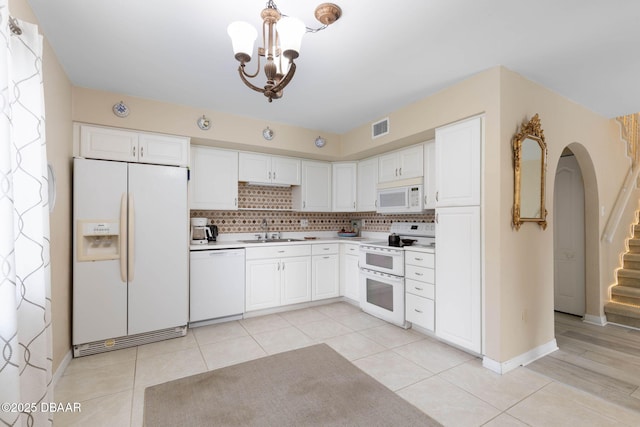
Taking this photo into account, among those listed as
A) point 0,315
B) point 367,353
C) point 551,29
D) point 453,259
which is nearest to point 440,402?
point 367,353

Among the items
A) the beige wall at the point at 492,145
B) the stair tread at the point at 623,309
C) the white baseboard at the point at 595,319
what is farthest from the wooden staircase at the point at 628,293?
the beige wall at the point at 492,145

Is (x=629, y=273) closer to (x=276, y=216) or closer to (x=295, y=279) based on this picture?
(x=295, y=279)

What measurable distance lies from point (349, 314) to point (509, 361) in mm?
1901

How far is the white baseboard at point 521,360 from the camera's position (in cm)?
247

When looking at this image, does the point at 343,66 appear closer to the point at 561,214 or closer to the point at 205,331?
the point at 205,331

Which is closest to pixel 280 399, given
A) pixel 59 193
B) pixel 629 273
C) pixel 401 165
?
pixel 59 193

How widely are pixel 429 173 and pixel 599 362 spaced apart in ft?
7.61

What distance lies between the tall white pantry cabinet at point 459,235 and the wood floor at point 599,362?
0.64 meters

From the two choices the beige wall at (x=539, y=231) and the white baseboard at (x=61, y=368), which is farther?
the beige wall at (x=539, y=231)

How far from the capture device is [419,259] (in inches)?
129

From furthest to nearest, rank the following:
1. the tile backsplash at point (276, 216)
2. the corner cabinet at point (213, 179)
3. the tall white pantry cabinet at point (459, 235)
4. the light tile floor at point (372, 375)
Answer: the tile backsplash at point (276, 216) → the corner cabinet at point (213, 179) → the tall white pantry cabinet at point (459, 235) → the light tile floor at point (372, 375)

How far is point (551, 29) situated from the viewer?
2.02m

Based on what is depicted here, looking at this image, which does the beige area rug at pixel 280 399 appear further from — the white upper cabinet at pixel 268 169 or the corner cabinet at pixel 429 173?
the white upper cabinet at pixel 268 169

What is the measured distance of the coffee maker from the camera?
3.75 m
